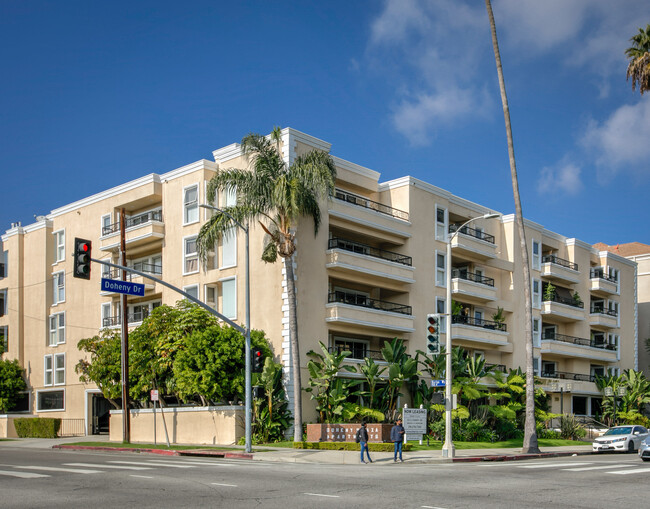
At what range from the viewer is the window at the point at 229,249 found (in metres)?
39.4

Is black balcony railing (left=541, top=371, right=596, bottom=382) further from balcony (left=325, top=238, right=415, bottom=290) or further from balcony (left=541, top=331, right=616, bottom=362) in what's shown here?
balcony (left=325, top=238, right=415, bottom=290)

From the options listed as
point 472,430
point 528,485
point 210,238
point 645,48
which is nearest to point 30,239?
point 210,238

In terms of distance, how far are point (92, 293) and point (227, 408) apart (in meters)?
16.6

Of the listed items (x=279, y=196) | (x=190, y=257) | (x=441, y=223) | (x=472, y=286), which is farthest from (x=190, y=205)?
(x=472, y=286)

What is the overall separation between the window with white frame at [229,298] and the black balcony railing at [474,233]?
16146 millimetres

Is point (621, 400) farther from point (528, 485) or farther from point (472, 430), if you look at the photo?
point (528, 485)

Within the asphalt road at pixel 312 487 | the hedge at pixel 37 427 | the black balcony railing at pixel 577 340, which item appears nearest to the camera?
the asphalt road at pixel 312 487

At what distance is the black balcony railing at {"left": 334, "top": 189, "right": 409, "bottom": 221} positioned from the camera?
135 ft

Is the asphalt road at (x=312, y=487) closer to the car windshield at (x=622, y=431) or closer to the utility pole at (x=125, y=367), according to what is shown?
the car windshield at (x=622, y=431)

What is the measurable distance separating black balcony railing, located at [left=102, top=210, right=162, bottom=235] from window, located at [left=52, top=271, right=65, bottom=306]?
647cm

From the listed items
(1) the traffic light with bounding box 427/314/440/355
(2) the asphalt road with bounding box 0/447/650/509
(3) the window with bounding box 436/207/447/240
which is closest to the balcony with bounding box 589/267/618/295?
(3) the window with bounding box 436/207/447/240

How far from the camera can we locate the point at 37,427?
45.9 meters

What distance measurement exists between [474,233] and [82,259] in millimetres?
33437

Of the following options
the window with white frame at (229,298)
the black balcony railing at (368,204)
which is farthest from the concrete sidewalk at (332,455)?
the black balcony railing at (368,204)
